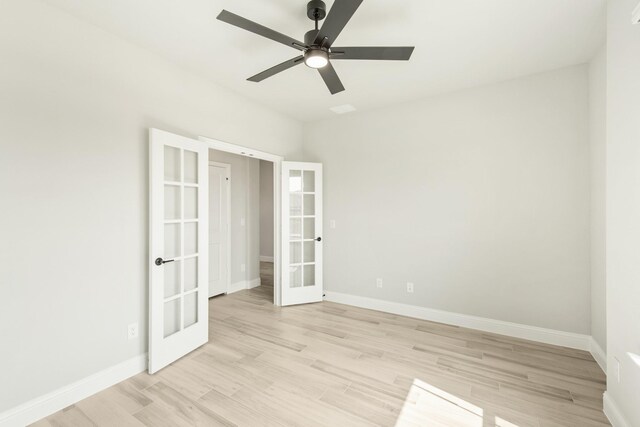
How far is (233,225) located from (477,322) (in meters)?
3.96

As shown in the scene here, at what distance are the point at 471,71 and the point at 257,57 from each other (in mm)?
2208

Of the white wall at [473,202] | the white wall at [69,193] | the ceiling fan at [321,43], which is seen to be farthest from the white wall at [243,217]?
the ceiling fan at [321,43]

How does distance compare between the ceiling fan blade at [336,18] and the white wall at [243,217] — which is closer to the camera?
the ceiling fan blade at [336,18]

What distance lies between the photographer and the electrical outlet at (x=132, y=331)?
7.90 ft

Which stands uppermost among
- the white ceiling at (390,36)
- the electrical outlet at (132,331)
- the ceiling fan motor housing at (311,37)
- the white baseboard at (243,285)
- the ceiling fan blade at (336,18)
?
the white ceiling at (390,36)

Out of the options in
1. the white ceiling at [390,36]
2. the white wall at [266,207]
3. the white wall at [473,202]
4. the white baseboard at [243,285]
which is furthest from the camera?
the white wall at [266,207]

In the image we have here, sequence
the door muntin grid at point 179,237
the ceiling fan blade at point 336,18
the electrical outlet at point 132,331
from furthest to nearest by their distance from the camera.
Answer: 1. the door muntin grid at point 179,237
2. the electrical outlet at point 132,331
3. the ceiling fan blade at point 336,18

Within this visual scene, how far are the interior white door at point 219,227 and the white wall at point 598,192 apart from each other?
186 inches

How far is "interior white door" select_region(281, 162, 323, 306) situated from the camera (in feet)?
13.7

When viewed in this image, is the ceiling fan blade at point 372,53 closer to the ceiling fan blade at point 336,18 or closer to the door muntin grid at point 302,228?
the ceiling fan blade at point 336,18

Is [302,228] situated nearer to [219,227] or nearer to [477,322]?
[219,227]

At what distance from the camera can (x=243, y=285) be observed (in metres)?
5.13

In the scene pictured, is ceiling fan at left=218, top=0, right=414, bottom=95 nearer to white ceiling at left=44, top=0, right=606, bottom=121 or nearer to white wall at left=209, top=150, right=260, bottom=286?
white ceiling at left=44, top=0, right=606, bottom=121

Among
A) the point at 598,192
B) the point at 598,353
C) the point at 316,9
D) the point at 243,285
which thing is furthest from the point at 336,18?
the point at 243,285
